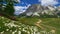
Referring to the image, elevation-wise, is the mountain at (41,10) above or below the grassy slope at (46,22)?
above

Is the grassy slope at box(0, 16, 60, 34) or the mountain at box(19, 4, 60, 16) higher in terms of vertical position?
the mountain at box(19, 4, 60, 16)

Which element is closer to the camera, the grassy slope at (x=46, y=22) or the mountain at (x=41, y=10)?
the grassy slope at (x=46, y=22)

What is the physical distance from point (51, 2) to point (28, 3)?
2.52 feet

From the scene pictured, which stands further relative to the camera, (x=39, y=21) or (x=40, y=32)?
(x=39, y=21)

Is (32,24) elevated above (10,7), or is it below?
below

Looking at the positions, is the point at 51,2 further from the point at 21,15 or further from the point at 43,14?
the point at 21,15

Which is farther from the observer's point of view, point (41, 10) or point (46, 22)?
point (41, 10)

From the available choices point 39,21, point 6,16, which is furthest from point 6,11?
point 39,21

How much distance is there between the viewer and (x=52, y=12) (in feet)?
23.9

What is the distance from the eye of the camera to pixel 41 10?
7250 millimetres

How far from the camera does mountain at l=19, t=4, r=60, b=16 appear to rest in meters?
7.25

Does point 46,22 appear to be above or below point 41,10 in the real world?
below

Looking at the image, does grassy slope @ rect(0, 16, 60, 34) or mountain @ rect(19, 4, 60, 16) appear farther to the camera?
mountain @ rect(19, 4, 60, 16)

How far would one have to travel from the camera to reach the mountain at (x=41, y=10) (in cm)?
725
